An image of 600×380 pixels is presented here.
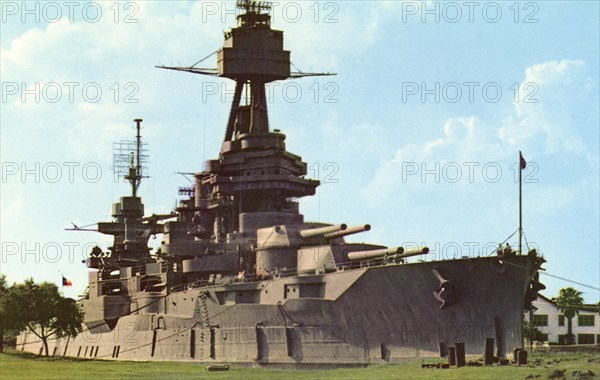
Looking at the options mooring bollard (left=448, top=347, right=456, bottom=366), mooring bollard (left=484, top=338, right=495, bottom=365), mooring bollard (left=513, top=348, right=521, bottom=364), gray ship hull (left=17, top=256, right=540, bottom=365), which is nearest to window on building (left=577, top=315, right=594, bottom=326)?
gray ship hull (left=17, top=256, right=540, bottom=365)

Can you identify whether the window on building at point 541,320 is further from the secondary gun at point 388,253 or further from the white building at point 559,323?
the secondary gun at point 388,253

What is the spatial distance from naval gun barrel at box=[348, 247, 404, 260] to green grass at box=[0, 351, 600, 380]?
4.06m

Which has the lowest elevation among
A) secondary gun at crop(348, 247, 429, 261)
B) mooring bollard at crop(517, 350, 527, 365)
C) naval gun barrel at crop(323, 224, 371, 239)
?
mooring bollard at crop(517, 350, 527, 365)

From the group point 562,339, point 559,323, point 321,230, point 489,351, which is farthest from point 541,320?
point 489,351

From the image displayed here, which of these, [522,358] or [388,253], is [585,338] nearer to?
[388,253]

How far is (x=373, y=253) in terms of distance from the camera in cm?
4144

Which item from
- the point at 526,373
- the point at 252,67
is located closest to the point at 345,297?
the point at 526,373

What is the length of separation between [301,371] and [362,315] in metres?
2.99

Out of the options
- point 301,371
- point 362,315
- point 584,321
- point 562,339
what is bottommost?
point 301,371

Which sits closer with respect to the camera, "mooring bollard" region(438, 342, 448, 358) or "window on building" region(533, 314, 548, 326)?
"mooring bollard" region(438, 342, 448, 358)

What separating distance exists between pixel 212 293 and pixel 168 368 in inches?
189

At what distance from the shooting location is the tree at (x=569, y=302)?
7294cm

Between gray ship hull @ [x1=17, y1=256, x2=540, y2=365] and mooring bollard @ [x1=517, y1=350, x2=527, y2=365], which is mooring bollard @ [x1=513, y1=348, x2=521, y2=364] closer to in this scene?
mooring bollard @ [x1=517, y1=350, x2=527, y2=365]

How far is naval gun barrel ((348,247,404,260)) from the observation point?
132 ft
